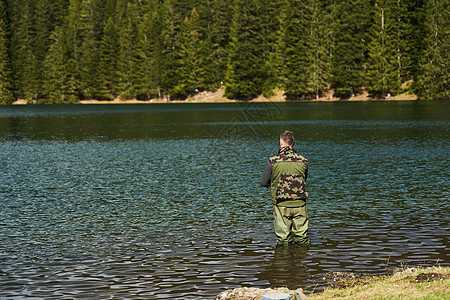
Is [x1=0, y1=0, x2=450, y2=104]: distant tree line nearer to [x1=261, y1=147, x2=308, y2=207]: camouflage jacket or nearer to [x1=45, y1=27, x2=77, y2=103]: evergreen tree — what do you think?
[x1=45, y1=27, x2=77, y2=103]: evergreen tree

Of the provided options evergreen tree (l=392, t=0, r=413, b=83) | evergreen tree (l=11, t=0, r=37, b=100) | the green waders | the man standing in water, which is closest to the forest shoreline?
evergreen tree (l=392, t=0, r=413, b=83)

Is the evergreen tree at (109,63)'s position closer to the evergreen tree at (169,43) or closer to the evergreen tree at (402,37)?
the evergreen tree at (169,43)

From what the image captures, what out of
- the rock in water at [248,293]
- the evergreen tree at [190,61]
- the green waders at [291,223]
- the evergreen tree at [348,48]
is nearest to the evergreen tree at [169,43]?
the evergreen tree at [190,61]

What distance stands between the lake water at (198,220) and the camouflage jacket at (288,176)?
4.75ft

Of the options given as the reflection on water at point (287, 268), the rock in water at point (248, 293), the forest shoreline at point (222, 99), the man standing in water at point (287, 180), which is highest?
the forest shoreline at point (222, 99)

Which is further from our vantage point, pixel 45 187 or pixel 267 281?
pixel 45 187

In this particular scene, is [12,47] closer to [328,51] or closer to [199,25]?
[199,25]

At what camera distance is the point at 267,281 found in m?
11.7

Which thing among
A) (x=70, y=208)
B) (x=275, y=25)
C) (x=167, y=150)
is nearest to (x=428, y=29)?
(x=275, y=25)

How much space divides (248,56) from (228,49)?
9.66 meters

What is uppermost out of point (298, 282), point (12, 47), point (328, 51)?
point (12, 47)

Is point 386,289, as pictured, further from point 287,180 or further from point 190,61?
point 190,61

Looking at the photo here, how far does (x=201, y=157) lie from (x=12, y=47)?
16573cm

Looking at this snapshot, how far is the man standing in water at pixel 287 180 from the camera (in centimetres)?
1291
